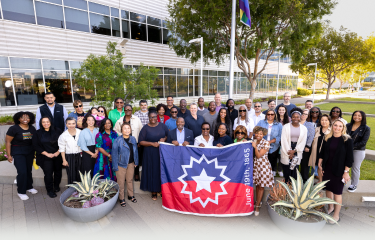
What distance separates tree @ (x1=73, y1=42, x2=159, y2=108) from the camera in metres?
9.39

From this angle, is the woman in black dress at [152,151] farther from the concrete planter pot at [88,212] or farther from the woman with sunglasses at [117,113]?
the woman with sunglasses at [117,113]

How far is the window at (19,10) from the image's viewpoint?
11.9 meters

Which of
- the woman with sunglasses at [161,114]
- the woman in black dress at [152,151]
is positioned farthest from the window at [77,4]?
the woman in black dress at [152,151]

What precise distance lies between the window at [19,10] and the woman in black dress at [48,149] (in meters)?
12.4

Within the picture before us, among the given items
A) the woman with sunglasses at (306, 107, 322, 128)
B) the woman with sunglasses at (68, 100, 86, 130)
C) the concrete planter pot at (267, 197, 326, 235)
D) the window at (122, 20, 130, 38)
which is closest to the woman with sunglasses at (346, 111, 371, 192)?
the woman with sunglasses at (306, 107, 322, 128)

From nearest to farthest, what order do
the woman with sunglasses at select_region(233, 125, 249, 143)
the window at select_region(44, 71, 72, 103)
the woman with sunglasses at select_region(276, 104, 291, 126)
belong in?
1. the woman with sunglasses at select_region(233, 125, 249, 143)
2. the woman with sunglasses at select_region(276, 104, 291, 126)
3. the window at select_region(44, 71, 72, 103)

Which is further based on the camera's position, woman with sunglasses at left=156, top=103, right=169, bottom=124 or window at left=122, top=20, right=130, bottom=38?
window at left=122, top=20, right=130, bottom=38

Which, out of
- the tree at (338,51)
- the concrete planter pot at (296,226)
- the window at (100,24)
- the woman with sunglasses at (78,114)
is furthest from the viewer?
the tree at (338,51)

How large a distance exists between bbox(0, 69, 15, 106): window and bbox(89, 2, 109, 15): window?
7064mm

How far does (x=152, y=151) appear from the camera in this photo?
14.8 feet

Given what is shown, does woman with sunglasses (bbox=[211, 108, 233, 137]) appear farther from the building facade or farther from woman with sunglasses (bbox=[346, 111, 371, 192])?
the building facade

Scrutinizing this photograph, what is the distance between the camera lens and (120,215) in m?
4.14

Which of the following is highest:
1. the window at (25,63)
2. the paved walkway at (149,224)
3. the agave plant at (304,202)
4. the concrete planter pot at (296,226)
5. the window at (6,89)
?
the window at (25,63)

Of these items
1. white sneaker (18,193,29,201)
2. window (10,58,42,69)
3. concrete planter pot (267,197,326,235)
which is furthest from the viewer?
window (10,58,42,69)
